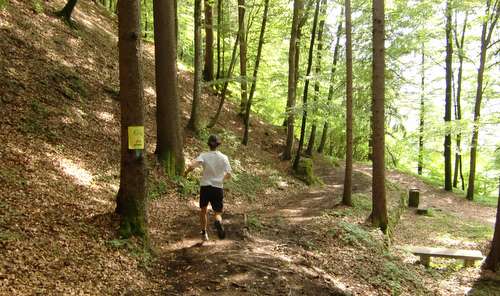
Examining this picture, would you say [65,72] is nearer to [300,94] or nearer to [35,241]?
[35,241]

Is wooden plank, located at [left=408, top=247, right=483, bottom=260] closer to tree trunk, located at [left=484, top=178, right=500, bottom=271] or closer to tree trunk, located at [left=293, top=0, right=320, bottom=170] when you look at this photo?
tree trunk, located at [left=484, top=178, right=500, bottom=271]

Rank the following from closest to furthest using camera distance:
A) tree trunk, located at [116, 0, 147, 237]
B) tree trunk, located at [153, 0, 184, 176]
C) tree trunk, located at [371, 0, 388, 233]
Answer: tree trunk, located at [116, 0, 147, 237], tree trunk, located at [371, 0, 388, 233], tree trunk, located at [153, 0, 184, 176]

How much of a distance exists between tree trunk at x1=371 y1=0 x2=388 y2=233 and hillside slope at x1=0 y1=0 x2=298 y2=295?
456cm

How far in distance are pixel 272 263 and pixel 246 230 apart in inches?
63.7

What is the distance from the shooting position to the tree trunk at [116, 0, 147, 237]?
20.5 feet

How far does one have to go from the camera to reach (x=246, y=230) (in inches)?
322

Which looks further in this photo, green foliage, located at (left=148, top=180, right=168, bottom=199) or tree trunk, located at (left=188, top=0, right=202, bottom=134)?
tree trunk, located at (left=188, top=0, right=202, bottom=134)

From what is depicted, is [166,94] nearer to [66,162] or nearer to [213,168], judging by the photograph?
[66,162]

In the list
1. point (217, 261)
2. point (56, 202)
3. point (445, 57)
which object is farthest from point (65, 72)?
point (445, 57)

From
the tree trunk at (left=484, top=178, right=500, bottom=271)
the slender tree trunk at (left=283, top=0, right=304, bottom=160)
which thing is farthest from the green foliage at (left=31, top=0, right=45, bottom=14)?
the tree trunk at (left=484, top=178, right=500, bottom=271)

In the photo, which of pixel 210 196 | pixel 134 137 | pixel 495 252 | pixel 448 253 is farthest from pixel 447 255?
pixel 134 137

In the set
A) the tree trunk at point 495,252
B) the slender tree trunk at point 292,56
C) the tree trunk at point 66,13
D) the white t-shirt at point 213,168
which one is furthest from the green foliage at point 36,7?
the tree trunk at point 495,252

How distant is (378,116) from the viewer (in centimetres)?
1043

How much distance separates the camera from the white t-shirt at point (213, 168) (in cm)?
724
